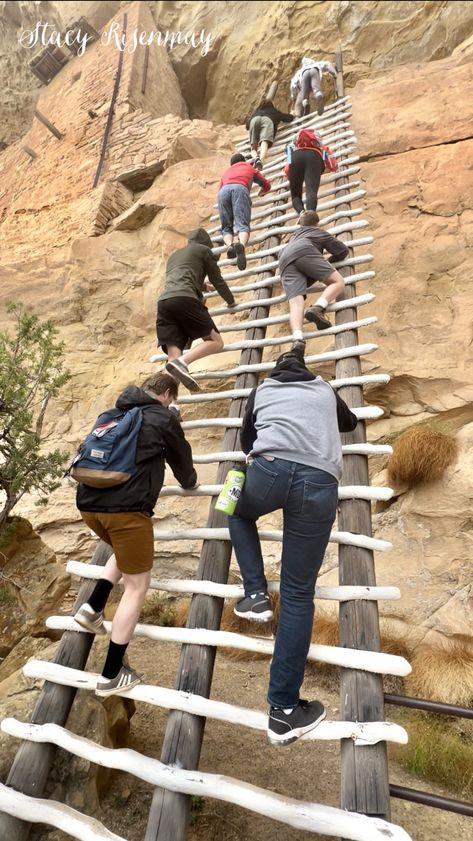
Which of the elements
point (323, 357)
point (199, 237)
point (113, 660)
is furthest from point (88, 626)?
point (199, 237)

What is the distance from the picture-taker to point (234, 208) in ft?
13.5

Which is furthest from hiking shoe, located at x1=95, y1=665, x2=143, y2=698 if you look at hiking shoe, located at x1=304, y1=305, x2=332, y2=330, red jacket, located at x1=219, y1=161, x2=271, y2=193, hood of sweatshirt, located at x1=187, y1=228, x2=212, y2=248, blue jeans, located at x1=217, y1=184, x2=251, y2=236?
red jacket, located at x1=219, y1=161, x2=271, y2=193

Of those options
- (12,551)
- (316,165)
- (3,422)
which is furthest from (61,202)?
(12,551)

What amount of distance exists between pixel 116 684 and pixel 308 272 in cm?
248

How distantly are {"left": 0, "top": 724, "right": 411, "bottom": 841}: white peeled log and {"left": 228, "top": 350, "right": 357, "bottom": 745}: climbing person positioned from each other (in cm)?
16

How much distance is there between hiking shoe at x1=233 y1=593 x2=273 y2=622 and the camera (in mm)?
1727

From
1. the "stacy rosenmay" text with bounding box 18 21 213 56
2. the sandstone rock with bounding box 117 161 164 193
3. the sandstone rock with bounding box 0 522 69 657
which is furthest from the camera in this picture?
the "stacy rosenmay" text with bounding box 18 21 213 56

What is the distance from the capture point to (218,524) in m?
2.15

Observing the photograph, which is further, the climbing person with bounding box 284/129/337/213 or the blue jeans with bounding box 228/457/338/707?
the climbing person with bounding box 284/129/337/213

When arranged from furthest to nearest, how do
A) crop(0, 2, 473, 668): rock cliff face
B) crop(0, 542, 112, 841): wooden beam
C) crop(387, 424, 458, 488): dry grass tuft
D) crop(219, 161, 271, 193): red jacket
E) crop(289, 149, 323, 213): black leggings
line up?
crop(219, 161, 271, 193): red jacket, crop(289, 149, 323, 213): black leggings, crop(0, 2, 473, 668): rock cliff face, crop(387, 424, 458, 488): dry grass tuft, crop(0, 542, 112, 841): wooden beam

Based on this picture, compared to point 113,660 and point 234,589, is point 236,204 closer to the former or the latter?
point 234,589

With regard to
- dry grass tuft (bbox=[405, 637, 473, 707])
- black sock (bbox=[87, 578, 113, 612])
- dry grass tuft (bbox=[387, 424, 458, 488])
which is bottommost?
dry grass tuft (bbox=[405, 637, 473, 707])

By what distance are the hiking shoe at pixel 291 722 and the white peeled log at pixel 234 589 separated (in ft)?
1.19

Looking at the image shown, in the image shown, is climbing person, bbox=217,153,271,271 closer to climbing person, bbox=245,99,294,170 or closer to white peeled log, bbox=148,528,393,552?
climbing person, bbox=245,99,294,170
